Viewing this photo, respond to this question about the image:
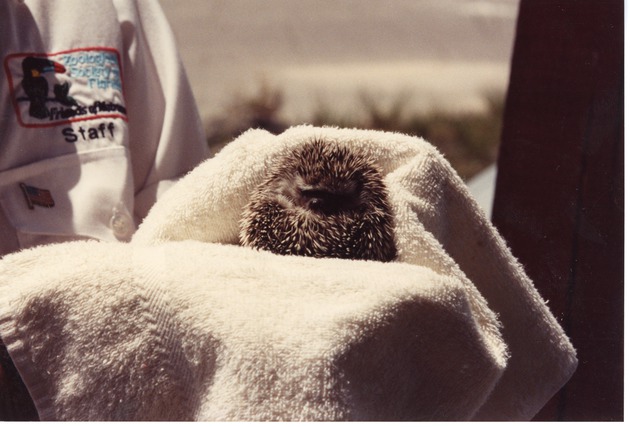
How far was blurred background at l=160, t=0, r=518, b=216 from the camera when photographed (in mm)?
3805

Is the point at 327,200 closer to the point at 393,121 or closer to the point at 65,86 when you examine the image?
the point at 65,86

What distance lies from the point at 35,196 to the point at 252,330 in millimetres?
683

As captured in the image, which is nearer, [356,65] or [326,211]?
[326,211]

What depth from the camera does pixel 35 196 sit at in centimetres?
133

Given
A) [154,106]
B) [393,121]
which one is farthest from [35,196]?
[393,121]

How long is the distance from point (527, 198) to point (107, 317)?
1026 millimetres

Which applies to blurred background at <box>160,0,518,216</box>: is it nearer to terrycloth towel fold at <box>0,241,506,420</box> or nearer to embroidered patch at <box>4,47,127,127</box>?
embroidered patch at <box>4,47,127,127</box>

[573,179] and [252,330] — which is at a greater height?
[252,330]

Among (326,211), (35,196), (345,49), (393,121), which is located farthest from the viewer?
(345,49)

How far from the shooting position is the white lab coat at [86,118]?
1.33 meters

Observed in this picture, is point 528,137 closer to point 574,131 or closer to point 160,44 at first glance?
point 574,131

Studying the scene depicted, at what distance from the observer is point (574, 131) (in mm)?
1535

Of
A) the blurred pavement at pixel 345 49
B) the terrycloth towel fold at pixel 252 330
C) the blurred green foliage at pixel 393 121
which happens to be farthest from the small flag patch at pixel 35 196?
the blurred pavement at pixel 345 49

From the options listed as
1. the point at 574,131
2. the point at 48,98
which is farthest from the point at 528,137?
the point at 48,98
